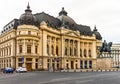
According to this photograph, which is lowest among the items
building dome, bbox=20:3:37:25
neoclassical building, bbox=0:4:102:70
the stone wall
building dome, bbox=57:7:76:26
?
the stone wall

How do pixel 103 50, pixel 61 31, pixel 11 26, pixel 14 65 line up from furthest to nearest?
pixel 103 50 → pixel 61 31 → pixel 11 26 → pixel 14 65

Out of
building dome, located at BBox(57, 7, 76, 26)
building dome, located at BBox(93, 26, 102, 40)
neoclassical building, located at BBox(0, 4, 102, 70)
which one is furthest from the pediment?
building dome, located at BBox(93, 26, 102, 40)

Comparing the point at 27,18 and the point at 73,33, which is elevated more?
the point at 27,18

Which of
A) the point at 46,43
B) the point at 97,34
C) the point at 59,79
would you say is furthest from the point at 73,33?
the point at 59,79

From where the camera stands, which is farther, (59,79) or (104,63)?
(104,63)

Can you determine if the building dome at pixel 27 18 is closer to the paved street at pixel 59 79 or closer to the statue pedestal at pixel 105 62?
the statue pedestal at pixel 105 62

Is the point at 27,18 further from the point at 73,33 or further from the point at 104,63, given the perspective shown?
the point at 104,63

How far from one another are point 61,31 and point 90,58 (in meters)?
25.9

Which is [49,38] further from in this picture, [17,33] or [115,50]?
[115,50]

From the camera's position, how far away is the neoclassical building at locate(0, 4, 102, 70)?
264ft

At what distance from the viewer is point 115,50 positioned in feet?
613

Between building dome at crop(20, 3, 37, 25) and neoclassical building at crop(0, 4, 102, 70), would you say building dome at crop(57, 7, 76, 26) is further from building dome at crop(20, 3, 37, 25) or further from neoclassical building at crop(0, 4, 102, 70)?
building dome at crop(20, 3, 37, 25)

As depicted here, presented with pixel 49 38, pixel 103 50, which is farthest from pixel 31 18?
pixel 103 50

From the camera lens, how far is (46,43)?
88.0m
